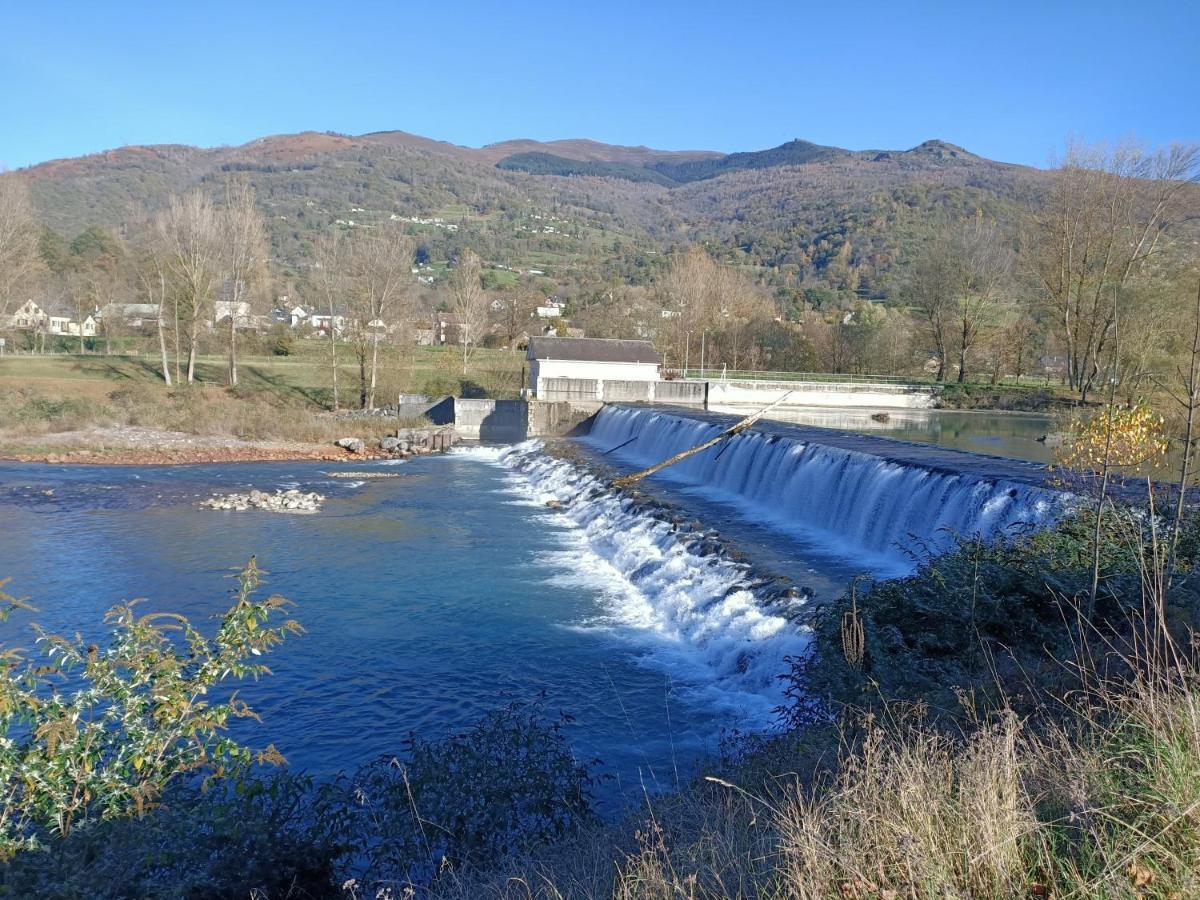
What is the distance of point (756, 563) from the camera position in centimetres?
1160

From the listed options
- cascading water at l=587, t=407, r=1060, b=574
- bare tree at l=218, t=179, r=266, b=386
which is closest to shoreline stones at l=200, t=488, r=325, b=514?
cascading water at l=587, t=407, r=1060, b=574

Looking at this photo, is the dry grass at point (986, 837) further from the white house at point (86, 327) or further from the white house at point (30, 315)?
the white house at point (86, 327)

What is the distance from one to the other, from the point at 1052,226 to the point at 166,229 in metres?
38.9

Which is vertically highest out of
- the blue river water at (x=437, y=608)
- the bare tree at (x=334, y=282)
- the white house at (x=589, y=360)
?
the bare tree at (x=334, y=282)

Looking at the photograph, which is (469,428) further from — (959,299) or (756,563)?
(959,299)

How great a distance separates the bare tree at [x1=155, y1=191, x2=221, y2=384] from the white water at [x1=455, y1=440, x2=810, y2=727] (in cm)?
2474

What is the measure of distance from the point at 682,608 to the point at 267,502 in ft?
37.7

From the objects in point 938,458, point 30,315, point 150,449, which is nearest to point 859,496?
point 938,458

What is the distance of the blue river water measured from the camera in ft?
25.6

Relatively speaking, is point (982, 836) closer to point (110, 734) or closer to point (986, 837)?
point (986, 837)

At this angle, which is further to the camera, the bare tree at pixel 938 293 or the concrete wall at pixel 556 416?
the bare tree at pixel 938 293

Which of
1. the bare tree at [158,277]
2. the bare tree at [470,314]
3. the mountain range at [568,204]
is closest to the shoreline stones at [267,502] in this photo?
the bare tree at [158,277]

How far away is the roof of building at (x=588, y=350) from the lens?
33.6 metres

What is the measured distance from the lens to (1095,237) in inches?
1393
